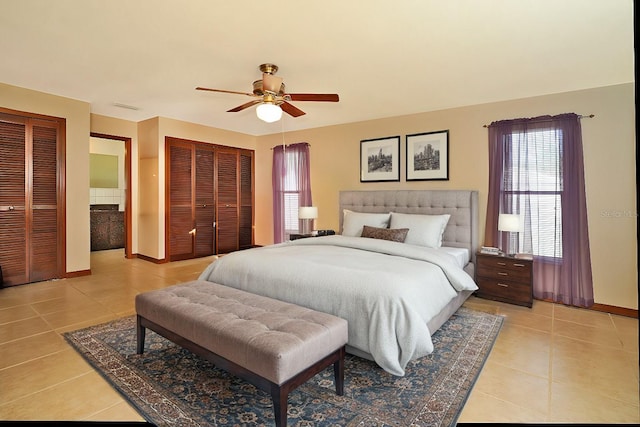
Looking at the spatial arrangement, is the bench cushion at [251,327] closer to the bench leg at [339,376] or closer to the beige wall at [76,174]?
the bench leg at [339,376]

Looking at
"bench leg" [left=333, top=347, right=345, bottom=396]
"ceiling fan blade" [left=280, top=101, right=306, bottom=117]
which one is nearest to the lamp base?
"ceiling fan blade" [left=280, top=101, right=306, bottom=117]

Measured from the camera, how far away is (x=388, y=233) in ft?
13.8

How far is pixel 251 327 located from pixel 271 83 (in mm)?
2276

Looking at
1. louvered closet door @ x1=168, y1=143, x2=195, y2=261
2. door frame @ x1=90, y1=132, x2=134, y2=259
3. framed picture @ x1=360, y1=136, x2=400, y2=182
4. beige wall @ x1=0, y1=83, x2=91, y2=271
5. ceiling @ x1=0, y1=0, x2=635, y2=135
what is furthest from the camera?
door frame @ x1=90, y1=132, x2=134, y2=259

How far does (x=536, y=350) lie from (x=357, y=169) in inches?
136

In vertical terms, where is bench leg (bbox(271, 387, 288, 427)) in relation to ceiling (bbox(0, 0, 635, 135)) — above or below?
below

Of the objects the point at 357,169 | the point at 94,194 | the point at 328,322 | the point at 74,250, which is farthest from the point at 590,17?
the point at 94,194

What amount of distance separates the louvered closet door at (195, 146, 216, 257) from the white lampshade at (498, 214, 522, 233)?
4.68 m

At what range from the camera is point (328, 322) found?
2.22 meters

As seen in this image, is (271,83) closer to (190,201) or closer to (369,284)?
(369,284)

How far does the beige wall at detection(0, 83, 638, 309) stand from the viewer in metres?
3.64

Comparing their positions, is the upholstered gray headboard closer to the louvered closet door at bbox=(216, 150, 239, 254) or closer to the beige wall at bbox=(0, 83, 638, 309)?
the beige wall at bbox=(0, 83, 638, 309)

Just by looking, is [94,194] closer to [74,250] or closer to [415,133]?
[74,250]

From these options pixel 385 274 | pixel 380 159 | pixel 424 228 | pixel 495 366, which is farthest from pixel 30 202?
pixel 495 366
